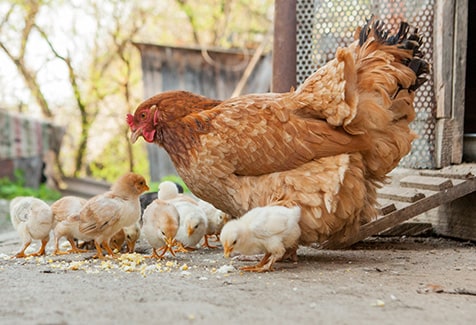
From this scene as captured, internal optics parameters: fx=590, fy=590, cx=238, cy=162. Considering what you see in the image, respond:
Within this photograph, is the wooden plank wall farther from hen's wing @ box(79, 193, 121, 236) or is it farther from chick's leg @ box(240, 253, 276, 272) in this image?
hen's wing @ box(79, 193, 121, 236)

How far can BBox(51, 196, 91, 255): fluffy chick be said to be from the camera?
15.5ft

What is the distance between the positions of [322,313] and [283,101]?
1.99m

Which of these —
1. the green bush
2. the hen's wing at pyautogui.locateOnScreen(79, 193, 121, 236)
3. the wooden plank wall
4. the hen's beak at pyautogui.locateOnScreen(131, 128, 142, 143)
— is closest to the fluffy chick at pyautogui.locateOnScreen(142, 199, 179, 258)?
the hen's wing at pyautogui.locateOnScreen(79, 193, 121, 236)

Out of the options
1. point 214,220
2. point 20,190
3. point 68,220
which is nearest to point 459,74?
point 214,220

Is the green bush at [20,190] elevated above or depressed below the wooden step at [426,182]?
below

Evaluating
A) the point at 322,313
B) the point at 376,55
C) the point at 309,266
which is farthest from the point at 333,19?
the point at 322,313

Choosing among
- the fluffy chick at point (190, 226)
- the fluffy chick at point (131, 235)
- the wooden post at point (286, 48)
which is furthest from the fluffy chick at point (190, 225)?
the wooden post at point (286, 48)

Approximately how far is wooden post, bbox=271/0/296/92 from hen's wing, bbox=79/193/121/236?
102 inches

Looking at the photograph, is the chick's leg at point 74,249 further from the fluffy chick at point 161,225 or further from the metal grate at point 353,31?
the metal grate at point 353,31

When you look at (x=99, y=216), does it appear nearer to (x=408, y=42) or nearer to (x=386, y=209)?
(x=386, y=209)

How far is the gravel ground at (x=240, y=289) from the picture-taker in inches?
108

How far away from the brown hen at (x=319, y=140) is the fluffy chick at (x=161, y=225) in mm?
314

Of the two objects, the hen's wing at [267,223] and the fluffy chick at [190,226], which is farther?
the fluffy chick at [190,226]

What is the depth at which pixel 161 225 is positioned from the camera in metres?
4.53
